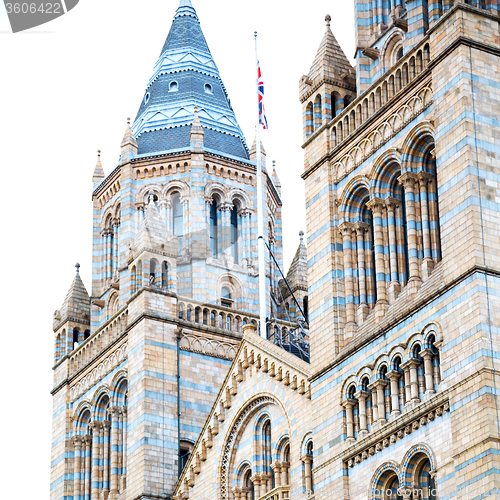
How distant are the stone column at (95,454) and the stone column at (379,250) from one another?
17571 millimetres

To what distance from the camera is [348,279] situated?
43.9 m

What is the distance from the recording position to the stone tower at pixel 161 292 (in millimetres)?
53719

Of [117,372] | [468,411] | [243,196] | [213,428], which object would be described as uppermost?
[243,196]

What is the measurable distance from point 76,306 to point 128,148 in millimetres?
6869

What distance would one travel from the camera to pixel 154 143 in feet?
202

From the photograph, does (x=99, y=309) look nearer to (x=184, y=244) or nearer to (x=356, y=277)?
(x=184, y=244)

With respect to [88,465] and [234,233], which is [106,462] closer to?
[88,465]

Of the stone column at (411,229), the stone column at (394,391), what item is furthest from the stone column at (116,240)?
the stone column at (394,391)

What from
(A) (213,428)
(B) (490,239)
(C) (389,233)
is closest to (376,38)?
(C) (389,233)

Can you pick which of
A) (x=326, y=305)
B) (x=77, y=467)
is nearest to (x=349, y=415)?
(x=326, y=305)

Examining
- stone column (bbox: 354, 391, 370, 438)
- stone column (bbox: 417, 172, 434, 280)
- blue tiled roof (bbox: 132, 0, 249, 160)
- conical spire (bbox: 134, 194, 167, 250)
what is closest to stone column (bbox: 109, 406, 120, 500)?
conical spire (bbox: 134, 194, 167, 250)

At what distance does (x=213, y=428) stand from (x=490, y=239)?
48.1 ft

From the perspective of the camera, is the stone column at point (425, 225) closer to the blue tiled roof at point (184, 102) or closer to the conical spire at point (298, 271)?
the blue tiled roof at point (184, 102)

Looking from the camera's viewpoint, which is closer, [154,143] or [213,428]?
[213,428]
